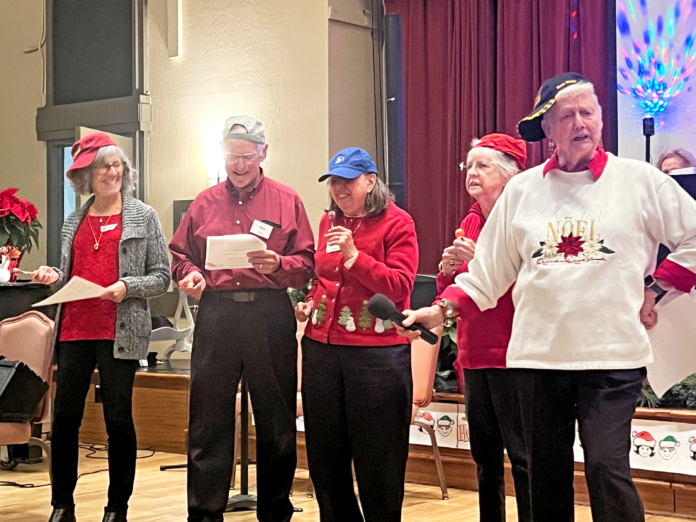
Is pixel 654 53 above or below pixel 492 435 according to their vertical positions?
above

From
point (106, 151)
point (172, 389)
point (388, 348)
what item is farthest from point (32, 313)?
point (388, 348)

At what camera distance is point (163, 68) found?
23.6 feet

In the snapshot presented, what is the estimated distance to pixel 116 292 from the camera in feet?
10.6

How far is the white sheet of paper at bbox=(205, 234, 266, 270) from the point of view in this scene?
9.70 feet

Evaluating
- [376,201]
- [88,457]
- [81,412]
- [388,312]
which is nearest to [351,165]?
[376,201]

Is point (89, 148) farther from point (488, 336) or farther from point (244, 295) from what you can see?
point (488, 336)

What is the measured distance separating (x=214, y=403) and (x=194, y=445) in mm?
172

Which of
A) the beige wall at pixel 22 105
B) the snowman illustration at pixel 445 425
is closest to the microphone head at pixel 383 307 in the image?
the snowman illustration at pixel 445 425

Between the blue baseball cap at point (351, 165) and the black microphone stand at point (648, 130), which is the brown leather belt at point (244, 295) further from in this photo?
the black microphone stand at point (648, 130)

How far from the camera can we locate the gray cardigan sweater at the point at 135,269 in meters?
3.29

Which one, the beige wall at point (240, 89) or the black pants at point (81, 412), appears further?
the beige wall at point (240, 89)

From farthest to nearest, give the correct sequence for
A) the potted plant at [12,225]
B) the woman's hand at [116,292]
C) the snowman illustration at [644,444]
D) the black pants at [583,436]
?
1. the potted plant at [12,225]
2. the snowman illustration at [644,444]
3. the woman's hand at [116,292]
4. the black pants at [583,436]

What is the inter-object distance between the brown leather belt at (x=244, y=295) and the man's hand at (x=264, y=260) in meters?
0.12

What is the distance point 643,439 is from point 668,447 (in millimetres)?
117
